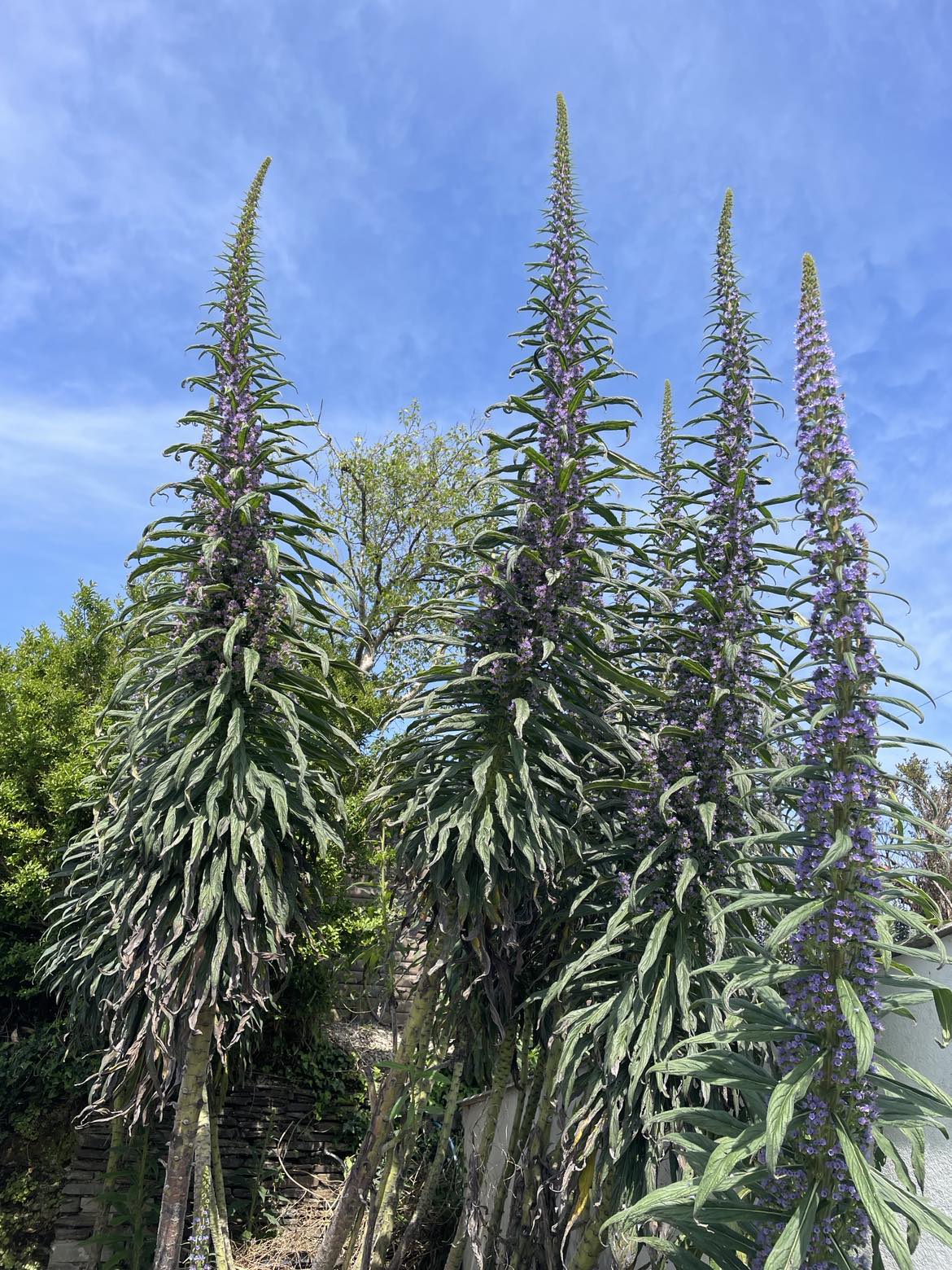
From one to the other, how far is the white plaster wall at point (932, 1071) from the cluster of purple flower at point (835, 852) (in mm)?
1151

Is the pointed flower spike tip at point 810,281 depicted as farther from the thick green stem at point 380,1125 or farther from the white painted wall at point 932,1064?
the thick green stem at point 380,1125

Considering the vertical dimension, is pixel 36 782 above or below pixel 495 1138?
above

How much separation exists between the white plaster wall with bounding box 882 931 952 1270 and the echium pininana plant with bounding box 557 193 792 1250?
0.78m

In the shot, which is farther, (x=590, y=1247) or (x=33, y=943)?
(x=33, y=943)

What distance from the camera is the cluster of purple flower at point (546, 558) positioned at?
4.64m

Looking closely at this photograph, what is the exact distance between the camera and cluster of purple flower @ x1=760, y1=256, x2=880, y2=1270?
102 inches

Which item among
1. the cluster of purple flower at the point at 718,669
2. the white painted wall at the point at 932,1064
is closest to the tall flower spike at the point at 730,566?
the cluster of purple flower at the point at 718,669

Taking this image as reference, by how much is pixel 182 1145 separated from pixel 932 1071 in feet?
11.8

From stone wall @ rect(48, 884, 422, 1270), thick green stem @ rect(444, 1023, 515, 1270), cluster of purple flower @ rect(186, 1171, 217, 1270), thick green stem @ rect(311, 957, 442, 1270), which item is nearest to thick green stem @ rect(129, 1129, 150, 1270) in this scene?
stone wall @ rect(48, 884, 422, 1270)

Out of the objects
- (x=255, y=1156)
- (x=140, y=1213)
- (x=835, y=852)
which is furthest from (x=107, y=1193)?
(x=835, y=852)

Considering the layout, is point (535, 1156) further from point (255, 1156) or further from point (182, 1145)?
point (255, 1156)

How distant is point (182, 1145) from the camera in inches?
185

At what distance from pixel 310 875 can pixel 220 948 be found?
33.8 inches

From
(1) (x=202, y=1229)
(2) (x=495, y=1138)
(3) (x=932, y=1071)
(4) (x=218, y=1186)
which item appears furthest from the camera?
(2) (x=495, y=1138)
